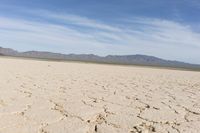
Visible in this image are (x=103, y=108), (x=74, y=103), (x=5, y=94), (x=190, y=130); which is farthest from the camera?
(x=5, y=94)

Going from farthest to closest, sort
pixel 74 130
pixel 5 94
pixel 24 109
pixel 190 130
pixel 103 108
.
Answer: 1. pixel 5 94
2. pixel 103 108
3. pixel 24 109
4. pixel 190 130
5. pixel 74 130

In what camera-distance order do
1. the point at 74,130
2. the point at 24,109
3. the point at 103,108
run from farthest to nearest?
the point at 103,108
the point at 24,109
the point at 74,130

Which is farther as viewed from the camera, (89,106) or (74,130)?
(89,106)

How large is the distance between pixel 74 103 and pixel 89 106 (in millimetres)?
272

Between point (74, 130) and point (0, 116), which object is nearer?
point (74, 130)

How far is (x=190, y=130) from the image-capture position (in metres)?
2.91

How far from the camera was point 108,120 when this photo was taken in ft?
10.3

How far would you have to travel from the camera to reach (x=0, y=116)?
306 centimetres

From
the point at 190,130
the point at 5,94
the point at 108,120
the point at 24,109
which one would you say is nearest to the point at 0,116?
the point at 24,109

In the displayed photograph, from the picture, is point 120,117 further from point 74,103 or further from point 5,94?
point 5,94

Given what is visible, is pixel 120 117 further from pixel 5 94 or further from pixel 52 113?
pixel 5 94

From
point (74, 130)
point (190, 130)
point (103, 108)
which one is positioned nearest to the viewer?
point (74, 130)

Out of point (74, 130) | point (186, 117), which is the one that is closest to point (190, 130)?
point (186, 117)

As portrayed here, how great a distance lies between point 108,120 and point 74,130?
1.69ft
